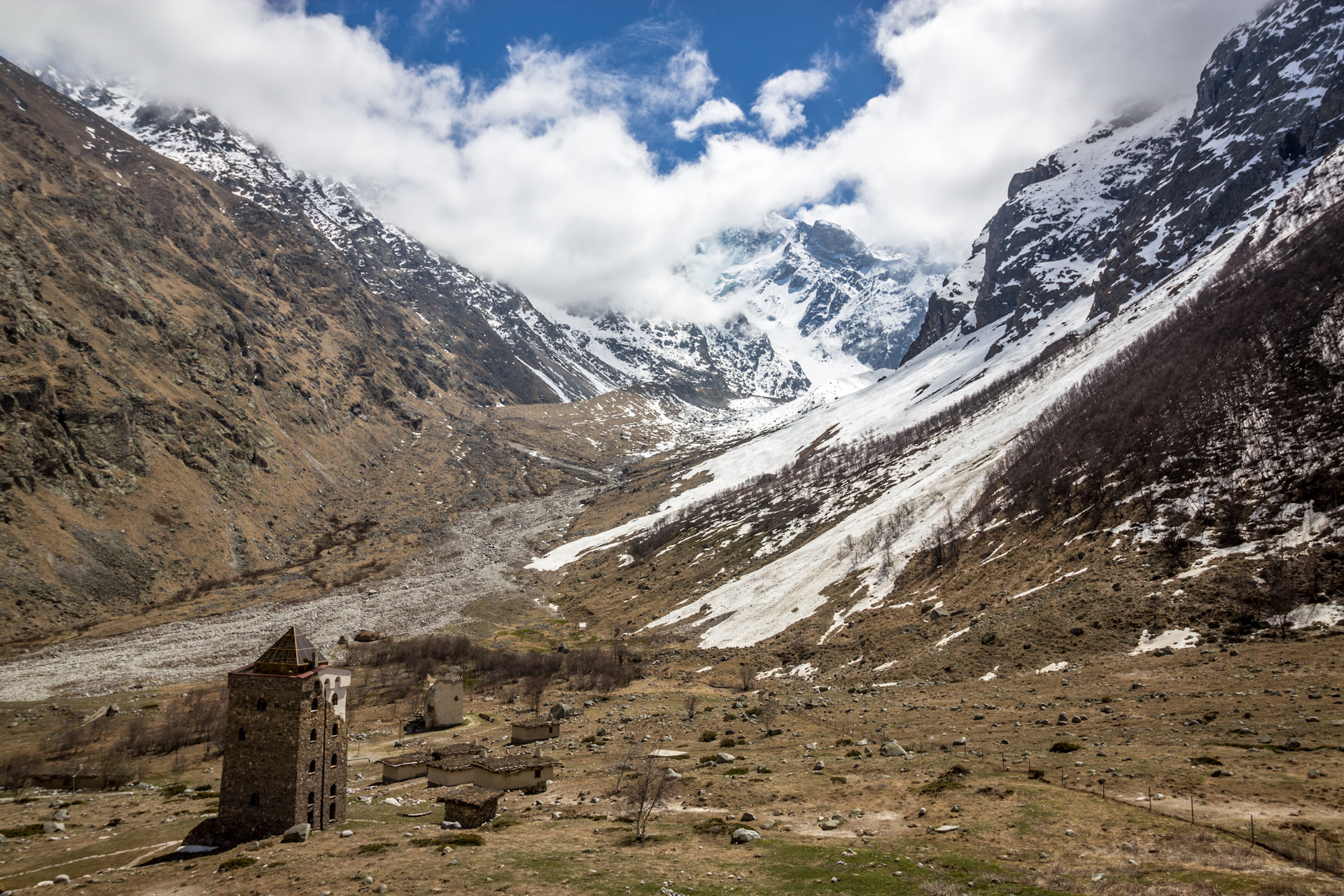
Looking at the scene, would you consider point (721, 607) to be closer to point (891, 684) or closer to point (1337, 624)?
point (891, 684)

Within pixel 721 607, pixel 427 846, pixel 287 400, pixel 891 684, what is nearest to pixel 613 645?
pixel 721 607

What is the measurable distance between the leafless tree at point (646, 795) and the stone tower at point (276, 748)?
44.7ft

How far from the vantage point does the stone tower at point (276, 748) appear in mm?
30109

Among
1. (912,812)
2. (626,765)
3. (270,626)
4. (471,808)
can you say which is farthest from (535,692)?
(270,626)

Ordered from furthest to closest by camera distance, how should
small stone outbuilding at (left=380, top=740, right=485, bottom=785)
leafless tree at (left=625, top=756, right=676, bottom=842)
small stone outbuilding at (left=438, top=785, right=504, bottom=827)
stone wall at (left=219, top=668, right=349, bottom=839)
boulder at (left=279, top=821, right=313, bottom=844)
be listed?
small stone outbuilding at (left=380, top=740, right=485, bottom=785) < small stone outbuilding at (left=438, top=785, right=504, bottom=827) < stone wall at (left=219, top=668, right=349, bottom=839) < boulder at (left=279, top=821, right=313, bottom=844) < leafless tree at (left=625, top=756, right=676, bottom=842)

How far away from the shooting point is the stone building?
57.7 meters

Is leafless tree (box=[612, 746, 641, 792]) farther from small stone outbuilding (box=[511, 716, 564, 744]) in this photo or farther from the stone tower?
the stone tower

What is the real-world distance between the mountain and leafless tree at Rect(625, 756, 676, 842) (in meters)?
26.8

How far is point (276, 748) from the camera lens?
30.3 meters

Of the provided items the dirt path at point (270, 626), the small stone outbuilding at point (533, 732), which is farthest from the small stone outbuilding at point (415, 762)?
the dirt path at point (270, 626)

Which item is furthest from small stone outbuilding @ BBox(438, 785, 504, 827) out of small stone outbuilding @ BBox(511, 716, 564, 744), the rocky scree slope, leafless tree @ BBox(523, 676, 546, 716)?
the rocky scree slope

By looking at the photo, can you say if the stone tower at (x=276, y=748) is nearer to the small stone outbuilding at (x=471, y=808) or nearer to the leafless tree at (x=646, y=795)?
the small stone outbuilding at (x=471, y=808)

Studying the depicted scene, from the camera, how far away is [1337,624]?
4084 centimetres

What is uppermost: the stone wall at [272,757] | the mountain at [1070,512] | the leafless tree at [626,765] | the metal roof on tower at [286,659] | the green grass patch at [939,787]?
the mountain at [1070,512]
